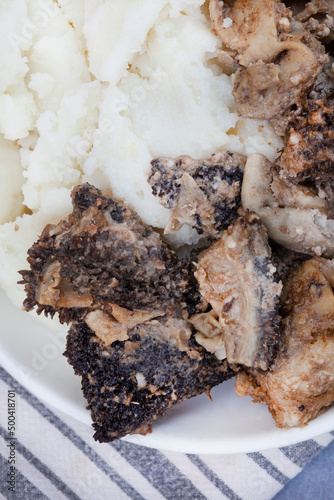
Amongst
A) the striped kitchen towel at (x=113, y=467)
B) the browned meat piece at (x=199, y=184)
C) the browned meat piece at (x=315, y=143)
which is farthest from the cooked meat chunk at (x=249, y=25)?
the striped kitchen towel at (x=113, y=467)

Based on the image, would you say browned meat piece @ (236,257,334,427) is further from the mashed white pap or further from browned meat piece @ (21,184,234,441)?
the mashed white pap

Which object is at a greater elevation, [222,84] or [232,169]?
[222,84]

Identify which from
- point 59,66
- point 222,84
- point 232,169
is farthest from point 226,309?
point 59,66

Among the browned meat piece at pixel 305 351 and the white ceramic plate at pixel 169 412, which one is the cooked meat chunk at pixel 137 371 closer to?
the white ceramic plate at pixel 169 412

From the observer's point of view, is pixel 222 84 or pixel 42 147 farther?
pixel 42 147

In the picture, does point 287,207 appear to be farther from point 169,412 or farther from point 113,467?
point 113,467

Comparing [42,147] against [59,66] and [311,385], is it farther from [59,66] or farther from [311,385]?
[311,385]
